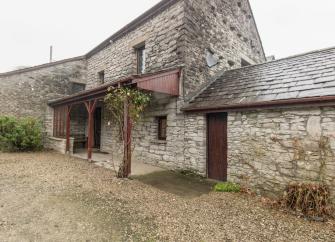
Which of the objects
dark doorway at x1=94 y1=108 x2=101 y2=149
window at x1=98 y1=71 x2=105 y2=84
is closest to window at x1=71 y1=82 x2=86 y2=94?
window at x1=98 y1=71 x2=105 y2=84

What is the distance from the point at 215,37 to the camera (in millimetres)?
8852

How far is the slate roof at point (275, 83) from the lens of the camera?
4.86m

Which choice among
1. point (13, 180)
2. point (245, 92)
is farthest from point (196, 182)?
point (13, 180)

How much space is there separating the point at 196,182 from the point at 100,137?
733 cm

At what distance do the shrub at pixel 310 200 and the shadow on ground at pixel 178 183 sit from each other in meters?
1.87

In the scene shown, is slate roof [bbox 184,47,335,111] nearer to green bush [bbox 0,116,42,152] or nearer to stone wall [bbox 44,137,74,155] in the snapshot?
stone wall [bbox 44,137,74,155]

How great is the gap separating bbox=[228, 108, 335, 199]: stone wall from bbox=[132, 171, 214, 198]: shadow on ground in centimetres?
93

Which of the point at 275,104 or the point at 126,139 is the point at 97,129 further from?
the point at 275,104

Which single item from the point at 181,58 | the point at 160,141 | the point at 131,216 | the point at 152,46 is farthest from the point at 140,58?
the point at 131,216

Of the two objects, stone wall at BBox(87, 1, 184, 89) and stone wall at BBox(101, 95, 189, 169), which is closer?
stone wall at BBox(101, 95, 189, 169)

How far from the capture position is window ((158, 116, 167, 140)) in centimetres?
804

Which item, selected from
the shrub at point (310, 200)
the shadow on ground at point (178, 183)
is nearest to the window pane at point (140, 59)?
the shadow on ground at point (178, 183)

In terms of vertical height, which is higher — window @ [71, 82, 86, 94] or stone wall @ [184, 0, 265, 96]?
stone wall @ [184, 0, 265, 96]

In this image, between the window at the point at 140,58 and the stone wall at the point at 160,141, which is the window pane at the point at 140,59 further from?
the stone wall at the point at 160,141
